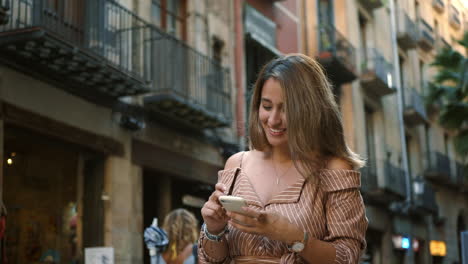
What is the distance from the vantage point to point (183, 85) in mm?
12477

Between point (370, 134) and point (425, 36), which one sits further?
point (425, 36)

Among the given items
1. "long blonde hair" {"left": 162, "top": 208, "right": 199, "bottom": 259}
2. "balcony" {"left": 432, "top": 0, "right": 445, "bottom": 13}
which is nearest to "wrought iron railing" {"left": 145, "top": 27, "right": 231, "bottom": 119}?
"long blonde hair" {"left": 162, "top": 208, "right": 199, "bottom": 259}

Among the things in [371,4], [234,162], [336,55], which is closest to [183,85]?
[336,55]

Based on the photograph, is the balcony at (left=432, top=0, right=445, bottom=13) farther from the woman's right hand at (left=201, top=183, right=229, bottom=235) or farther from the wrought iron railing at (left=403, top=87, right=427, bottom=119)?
the woman's right hand at (left=201, top=183, right=229, bottom=235)

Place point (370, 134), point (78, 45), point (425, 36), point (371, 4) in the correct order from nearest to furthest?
1. point (78, 45)
2. point (370, 134)
3. point (371, 4)
4. point (425, 36)

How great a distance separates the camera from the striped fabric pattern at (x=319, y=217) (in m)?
2.31

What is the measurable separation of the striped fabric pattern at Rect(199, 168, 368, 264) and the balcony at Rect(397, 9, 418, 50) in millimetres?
26044

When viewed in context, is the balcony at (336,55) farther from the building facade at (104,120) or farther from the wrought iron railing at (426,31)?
the wrought iron railing at (426,31)

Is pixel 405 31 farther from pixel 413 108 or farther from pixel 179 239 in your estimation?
pixel 179 239

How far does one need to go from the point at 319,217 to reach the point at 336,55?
61.3 ft

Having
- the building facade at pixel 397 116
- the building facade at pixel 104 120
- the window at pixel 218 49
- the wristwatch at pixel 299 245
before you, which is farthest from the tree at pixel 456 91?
the wristwatch at pixel 299 245

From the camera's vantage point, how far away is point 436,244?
1089 inches

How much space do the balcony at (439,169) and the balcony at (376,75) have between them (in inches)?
192

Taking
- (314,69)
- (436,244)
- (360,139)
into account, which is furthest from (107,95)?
(436,244)
